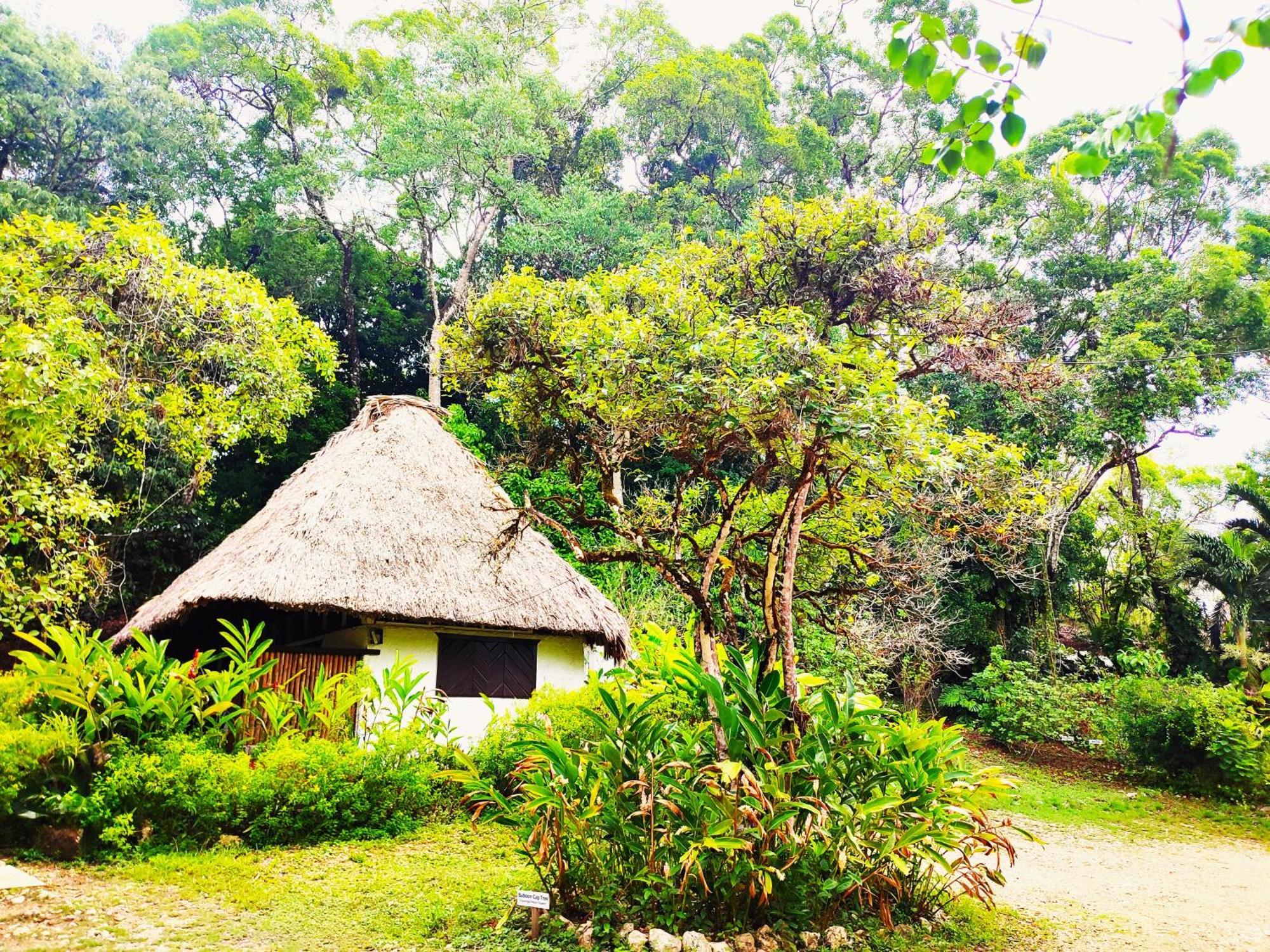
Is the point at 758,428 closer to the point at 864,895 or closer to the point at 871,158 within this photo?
the point at 864,895

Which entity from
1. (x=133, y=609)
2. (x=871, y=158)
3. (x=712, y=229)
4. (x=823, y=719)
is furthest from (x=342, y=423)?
(x=823, y=719)

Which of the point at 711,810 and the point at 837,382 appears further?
the point at 837,382

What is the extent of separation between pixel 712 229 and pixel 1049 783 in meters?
11.0

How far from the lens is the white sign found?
3260 mm

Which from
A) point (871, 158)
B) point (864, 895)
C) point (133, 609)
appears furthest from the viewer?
point (871, 158)

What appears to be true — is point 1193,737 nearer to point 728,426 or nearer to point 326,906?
point 728,426

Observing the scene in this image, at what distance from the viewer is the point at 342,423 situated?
16.0 meters

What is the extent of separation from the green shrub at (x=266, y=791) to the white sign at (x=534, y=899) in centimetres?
160

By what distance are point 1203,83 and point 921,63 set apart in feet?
1.61

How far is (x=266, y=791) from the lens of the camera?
5.18 metres

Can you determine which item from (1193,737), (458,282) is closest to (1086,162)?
(1193,737)

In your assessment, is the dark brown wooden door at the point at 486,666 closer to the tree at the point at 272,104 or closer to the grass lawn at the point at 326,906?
the grass lawn at the point at 326,906

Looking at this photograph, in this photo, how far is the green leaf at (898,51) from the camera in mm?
1619

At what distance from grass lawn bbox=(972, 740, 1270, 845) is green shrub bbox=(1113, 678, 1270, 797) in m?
0.26
